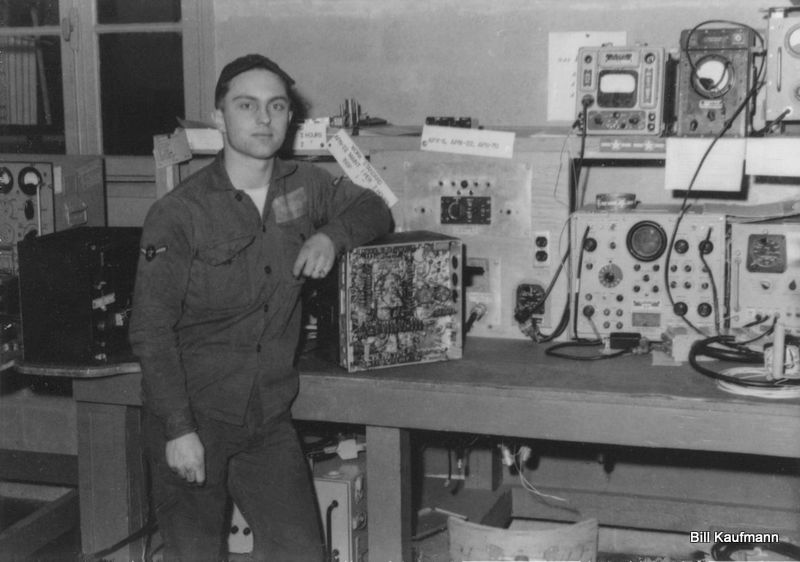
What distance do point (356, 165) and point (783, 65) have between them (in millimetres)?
1217

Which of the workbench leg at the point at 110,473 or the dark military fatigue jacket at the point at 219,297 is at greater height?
the dark military fatigue jacket at the point at 219,297

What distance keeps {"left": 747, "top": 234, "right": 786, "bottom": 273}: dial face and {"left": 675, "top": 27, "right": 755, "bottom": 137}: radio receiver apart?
0.28 meters

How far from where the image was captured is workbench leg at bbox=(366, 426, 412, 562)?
2.32m

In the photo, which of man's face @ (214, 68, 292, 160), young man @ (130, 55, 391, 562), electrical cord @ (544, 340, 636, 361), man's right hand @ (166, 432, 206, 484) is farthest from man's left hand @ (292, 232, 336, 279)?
electrical cord @ (544, 340, 636, 361)

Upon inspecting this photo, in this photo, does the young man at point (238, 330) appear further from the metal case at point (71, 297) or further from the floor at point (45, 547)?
the floor at point (45, 547)

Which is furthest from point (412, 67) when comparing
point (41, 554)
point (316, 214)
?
point (41, 554)

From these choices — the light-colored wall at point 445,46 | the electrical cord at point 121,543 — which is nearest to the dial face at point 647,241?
the light-colored wall at point 445,46

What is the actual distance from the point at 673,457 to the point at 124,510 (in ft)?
5.91

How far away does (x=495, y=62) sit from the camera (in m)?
3.25

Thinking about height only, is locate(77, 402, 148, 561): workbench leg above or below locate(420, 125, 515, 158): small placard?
below

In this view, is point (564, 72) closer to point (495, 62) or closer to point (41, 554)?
point (495, 62)

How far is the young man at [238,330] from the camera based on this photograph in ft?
7.16

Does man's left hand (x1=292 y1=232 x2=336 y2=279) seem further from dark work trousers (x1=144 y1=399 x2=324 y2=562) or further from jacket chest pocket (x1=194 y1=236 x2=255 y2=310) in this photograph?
dark work trousers (x1=144 y1=399 x2=324 y2=562)

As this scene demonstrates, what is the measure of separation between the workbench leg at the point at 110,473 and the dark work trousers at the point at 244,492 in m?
0.30
